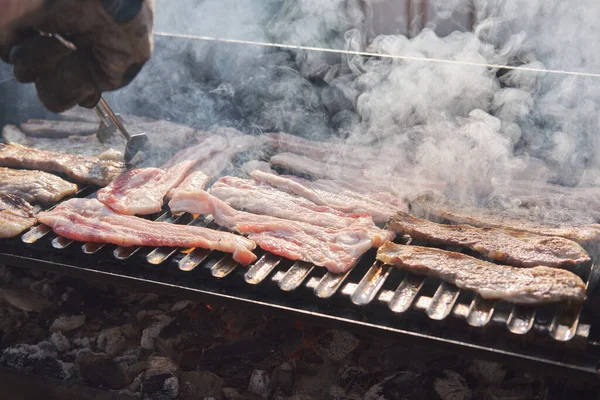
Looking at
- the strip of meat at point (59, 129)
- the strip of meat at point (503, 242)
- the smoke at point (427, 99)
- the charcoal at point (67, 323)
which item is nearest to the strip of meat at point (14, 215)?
the charcoal at point (67, 323)

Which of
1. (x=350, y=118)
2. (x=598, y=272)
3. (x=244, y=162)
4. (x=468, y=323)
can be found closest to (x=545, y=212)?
(x=598, y=272)

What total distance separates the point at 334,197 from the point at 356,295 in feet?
3.58

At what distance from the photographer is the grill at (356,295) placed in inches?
108

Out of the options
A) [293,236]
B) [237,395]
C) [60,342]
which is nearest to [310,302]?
[293,236]

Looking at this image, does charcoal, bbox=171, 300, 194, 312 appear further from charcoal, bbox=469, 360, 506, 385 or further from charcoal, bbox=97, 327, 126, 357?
charcoal, bbox=469, 360, 506, 385

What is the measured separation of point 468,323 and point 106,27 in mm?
2076

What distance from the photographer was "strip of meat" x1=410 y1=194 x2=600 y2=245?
3.44 m

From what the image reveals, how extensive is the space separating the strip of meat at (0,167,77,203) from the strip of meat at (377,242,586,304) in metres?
2.26

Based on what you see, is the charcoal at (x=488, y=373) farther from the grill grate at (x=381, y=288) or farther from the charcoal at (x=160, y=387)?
the charcoal at (x=160, y=387)

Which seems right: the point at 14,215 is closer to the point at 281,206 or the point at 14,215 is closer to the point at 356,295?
the point at 281,206

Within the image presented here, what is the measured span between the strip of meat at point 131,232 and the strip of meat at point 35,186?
29cm

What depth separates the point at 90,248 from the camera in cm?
361

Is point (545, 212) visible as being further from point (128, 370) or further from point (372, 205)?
point (128, 370)

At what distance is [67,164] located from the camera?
462 cm
